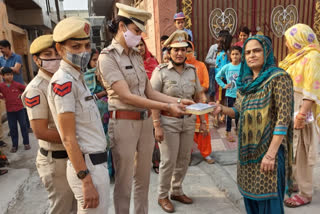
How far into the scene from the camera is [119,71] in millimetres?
2008

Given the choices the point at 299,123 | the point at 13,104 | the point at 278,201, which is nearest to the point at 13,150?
the point at 13,104

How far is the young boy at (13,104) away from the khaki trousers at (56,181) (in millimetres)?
3596

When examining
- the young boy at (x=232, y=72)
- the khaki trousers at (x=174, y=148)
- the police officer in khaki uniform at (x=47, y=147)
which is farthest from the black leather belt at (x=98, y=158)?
the young boy at (x=232, y=72)

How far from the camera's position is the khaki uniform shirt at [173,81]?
8.95 ft

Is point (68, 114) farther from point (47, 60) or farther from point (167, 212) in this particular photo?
point (167, 212)

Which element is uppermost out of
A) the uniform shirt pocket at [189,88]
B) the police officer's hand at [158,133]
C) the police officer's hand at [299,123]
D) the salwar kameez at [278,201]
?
the uniform shirt pocket at [189,88]

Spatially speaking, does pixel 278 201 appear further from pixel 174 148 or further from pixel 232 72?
pixel 232 72

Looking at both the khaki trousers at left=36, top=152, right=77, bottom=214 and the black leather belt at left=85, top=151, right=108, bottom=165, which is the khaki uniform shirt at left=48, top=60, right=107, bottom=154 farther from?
the khaki trousers at left=36, top=152, right=77, bottom=214

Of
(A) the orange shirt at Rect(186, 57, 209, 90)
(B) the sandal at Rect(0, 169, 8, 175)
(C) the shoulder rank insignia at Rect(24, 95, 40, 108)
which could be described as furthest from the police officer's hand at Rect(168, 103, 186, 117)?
(B) the sandal at Rect(0, 169, 8, 175)

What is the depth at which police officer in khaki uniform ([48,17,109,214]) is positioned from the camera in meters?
1.40

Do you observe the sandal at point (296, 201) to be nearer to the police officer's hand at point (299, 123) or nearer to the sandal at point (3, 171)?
the police officer's hand at point (299, 123)

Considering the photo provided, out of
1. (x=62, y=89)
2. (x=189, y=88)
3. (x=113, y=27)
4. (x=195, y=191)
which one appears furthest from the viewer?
(x=195, y=191)

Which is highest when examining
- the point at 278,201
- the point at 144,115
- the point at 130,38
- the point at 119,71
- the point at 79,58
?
the point at 130,38

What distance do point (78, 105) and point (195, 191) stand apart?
225 centimetres
